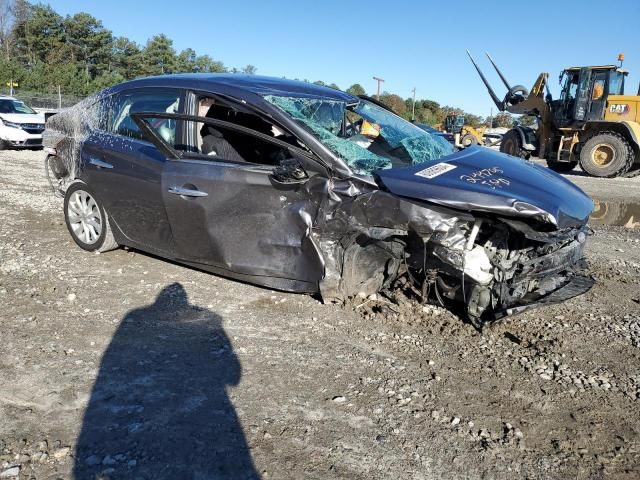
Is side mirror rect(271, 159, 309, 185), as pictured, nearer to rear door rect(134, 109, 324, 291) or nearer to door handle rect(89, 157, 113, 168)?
rear door rect(134, 109, 324, 291)

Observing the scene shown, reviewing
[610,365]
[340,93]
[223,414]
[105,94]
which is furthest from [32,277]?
[610,365]

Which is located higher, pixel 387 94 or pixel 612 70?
pixel 387 94

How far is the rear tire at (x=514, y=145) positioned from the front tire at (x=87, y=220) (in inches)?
542

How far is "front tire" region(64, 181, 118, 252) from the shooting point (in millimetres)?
4973

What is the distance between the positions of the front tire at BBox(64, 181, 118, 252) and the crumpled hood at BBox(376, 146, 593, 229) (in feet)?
9.20

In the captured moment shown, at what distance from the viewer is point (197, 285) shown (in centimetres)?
446

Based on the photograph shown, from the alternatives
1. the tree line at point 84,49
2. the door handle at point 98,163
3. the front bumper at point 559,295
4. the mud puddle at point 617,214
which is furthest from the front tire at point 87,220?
the tree line at point 84,49

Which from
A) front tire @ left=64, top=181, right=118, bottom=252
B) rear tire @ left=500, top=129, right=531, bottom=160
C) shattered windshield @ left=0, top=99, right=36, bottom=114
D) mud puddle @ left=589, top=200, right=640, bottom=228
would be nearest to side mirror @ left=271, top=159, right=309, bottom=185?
front tire @ left=64, top=181, right=118, bottom=252

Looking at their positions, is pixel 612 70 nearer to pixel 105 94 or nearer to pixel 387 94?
pixel 105 94

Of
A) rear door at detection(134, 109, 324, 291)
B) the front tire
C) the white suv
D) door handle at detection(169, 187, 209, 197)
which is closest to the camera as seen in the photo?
rear door at detection(134, 109, 324, 291)

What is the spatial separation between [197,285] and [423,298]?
74.5 inches

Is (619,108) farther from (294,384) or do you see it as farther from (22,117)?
(22,117)

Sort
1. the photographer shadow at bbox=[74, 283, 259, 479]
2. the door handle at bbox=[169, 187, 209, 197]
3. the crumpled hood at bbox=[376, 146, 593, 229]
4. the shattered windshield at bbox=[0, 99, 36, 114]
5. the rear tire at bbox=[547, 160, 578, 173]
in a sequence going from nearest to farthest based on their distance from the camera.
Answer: the photographer shadow at bbox=[74, 283, 259, 479] < the crumpled hood at bbox=[376, 146, 593, 229] < the door handle at bbox=[169, 187, 209, 197] < the shattered windshield at bbox=[0, 99, 36, 114] < the rear tire at bbox=[547, 160, 578, 173]

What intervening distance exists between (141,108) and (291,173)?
6.26ft
